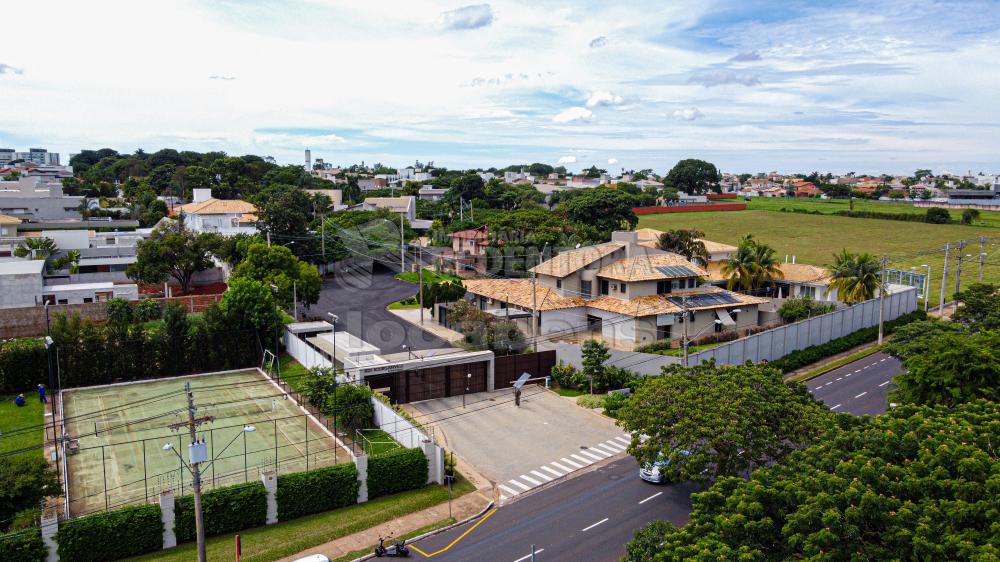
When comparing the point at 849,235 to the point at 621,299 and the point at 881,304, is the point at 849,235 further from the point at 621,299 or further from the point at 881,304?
the point at 621,299

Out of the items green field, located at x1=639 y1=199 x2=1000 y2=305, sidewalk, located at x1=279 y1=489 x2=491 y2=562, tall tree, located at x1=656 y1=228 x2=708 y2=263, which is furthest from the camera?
green field, located at x1=639 y1=199 x2=1000 y2=305

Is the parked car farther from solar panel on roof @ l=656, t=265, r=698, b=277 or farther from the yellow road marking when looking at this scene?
solar panel on roof @ l=656, t=265, r=698, b=277

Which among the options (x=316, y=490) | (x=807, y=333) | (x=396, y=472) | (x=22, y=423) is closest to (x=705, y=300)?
(x=807, y=333)

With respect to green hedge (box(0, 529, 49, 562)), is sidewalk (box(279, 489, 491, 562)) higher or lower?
lower

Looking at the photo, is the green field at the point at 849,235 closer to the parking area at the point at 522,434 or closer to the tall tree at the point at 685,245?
the tall tree at the point at 685,245

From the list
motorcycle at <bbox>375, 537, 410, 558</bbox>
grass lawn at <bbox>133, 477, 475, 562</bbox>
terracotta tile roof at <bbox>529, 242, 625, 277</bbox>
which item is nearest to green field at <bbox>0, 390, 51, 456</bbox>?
grass lawn at <bbox>133, 477, 475, 562</bbox>

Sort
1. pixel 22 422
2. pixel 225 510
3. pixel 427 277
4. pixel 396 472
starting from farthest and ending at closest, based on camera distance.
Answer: pixel 427 277, pixel 22 422, pixel 396 472, pixel 225 510
